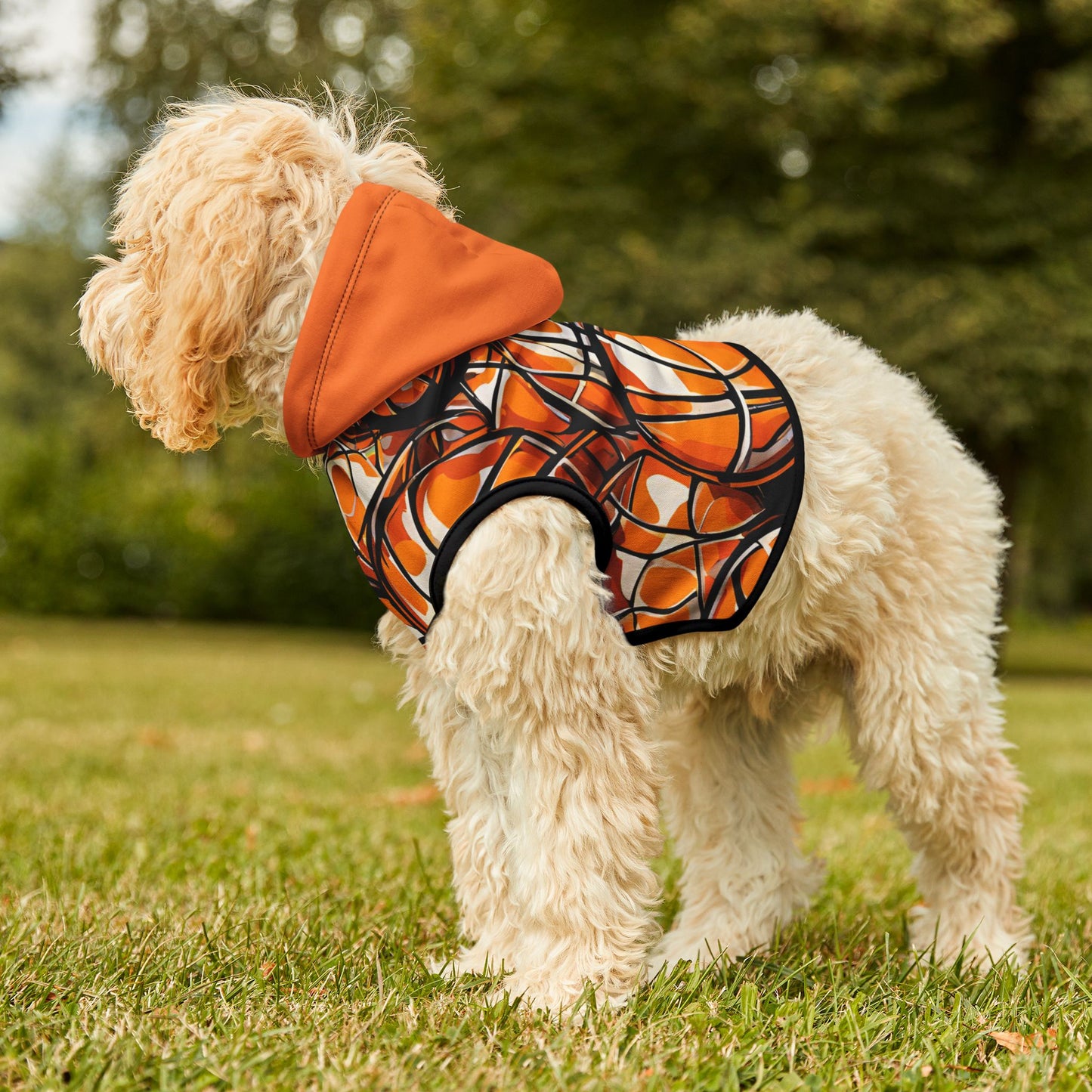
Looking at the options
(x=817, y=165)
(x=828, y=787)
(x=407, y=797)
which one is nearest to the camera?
(x=407, y=797)

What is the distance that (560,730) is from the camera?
2482 mm

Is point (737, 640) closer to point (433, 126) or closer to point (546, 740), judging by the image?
point (546, 740)

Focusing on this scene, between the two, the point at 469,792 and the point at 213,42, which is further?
the point at 213,42

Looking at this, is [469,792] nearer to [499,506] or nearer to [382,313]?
[499,506]

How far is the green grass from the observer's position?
2141mm

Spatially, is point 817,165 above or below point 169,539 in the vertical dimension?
above

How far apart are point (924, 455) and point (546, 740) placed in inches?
51.8

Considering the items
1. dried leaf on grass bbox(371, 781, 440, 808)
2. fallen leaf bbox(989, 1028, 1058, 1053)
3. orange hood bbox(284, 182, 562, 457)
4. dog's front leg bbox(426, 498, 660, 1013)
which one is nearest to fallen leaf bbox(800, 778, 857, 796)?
dried leaf on grass bbox(371, 781, 440, 808)

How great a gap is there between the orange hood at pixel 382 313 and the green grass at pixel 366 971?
1.26 m

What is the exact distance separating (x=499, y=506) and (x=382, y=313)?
51 centimetres

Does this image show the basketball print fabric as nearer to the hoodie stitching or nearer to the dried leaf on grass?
the hoodie stitching

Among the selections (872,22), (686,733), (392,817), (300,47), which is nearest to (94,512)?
(300,47)

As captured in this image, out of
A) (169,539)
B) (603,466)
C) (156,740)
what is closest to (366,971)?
(603,466)

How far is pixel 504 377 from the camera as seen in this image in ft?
8.04
